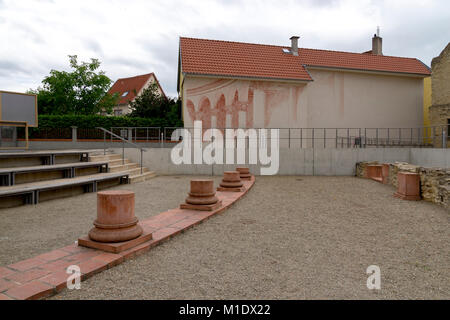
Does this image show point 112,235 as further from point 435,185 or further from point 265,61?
point 265,61

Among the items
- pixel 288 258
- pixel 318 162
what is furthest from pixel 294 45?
pixel 288 258

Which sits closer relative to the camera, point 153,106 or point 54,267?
point 54,267

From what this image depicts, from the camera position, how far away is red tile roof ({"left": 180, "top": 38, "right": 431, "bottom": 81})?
18.5 meters

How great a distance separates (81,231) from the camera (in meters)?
5.09

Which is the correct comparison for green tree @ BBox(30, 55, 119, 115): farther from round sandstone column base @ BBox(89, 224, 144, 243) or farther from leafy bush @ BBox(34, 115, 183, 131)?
round sandstone column base @ BBox(89, 224, 144, 243)

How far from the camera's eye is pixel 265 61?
20.2m

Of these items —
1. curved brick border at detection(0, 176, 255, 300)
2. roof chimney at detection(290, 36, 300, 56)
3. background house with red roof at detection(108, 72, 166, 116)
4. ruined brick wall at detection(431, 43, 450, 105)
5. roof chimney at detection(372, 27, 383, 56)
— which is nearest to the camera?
curved brick border at detection(0, 176, 255, 300)

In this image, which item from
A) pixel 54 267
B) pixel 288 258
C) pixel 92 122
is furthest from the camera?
pixel 92 122

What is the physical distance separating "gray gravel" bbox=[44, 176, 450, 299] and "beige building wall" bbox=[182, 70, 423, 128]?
12.0 m

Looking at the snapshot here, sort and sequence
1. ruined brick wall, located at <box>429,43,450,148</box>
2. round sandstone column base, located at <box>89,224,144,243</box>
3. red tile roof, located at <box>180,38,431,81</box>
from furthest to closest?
1. ruined brick wall, located at <box>429,43,450,148</box>
2. red tile roof, located at <box>180,38,431,81</box>
3. round sandstone column base, located at <box>89,224,144,243</box>

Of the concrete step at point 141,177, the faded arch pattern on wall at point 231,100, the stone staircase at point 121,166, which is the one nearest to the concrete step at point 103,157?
the stone staircase at point 121,166

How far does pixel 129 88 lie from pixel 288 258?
49858mm

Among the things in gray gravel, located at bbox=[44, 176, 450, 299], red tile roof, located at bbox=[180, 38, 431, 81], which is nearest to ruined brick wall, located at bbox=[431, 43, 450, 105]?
red tile roof, located at bbox=[180, 38, 431, 81]

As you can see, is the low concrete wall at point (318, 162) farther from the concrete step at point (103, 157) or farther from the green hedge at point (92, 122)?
the green hedge at point (92, 122)
